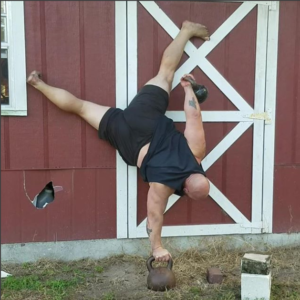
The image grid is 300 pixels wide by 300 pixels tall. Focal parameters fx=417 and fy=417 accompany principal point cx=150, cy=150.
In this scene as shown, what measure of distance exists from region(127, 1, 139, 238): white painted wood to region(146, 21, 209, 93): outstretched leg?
7.1 inches

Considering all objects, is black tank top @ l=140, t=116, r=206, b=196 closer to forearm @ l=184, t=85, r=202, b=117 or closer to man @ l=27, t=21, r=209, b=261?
man @ l=27, t=21, r=209, b=261

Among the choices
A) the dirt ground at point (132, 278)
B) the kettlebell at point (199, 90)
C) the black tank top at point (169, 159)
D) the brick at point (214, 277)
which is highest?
the kettlebell at point (199, 90)

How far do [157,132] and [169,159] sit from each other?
306 millimetres

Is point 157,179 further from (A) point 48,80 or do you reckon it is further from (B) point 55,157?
(A) point 48,80

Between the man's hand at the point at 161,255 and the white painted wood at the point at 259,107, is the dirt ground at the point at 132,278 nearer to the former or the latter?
the man's hand at the point at 161,255

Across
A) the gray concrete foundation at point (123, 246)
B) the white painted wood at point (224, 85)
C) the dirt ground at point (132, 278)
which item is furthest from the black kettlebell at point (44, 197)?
the white painted wood at point (224, 85)

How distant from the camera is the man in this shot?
3.55 meters

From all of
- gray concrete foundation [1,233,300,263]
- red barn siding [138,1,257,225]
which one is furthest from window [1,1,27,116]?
gray concrete foundation [1,233,300,263]

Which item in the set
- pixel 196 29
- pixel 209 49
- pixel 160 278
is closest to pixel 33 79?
pixel 196 29

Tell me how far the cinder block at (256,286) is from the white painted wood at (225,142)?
1.34 meters

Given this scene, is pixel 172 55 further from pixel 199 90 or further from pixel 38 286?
pixel 38 286

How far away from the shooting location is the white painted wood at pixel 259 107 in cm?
410

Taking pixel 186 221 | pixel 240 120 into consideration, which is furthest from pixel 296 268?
pixel 240 120

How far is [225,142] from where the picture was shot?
13.7ft
